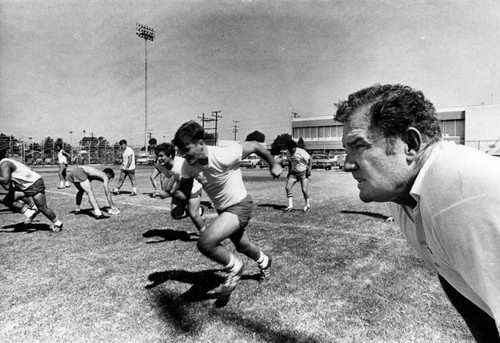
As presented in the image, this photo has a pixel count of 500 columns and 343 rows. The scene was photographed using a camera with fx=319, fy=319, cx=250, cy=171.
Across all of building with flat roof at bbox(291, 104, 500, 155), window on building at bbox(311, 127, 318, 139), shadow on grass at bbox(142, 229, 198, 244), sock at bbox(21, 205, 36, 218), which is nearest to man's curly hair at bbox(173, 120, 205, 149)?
shadow on grass at bbox(142, 229, 198, 244)

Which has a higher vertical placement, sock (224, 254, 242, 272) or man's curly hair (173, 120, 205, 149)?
man's curly hair (173, 120, 205, 149)

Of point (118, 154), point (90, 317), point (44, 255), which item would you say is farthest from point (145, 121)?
point (90, 317)

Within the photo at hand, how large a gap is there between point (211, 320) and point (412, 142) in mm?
2460

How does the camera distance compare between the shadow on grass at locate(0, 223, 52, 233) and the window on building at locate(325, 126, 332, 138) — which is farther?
the window on building at locate(325, 126, 332, 138)

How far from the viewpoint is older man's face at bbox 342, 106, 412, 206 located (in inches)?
48.7

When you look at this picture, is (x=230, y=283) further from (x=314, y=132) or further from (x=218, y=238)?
(x=314, y=132)

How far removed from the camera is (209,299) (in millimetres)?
3404

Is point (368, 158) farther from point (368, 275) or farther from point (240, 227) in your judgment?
point (368, 275)

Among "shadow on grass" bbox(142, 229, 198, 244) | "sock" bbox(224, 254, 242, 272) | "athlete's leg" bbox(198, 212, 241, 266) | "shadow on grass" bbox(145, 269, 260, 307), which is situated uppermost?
"athlete's leg" bbox(198, 212, 241, 266)

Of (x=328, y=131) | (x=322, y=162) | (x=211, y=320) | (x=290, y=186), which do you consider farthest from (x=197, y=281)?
(x=328, y=131)

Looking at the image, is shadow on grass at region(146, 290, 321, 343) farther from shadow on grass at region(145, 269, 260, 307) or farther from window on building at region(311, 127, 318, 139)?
window on building at region(311, 127, 318, 139)

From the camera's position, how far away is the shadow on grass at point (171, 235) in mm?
6031

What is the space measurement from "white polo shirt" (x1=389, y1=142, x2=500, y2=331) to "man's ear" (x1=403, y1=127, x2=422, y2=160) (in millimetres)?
195

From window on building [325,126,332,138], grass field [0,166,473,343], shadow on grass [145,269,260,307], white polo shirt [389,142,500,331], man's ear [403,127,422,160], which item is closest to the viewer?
white polo shirt [389,142,500,331]
